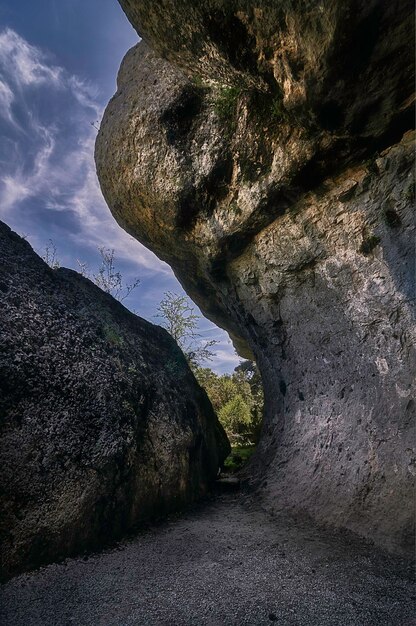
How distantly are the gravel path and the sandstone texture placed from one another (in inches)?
17.9

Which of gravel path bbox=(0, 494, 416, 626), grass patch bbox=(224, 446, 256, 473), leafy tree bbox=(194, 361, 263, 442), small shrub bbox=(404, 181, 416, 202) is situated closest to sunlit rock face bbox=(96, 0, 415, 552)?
small shrub bbox=(404, 181, 416, 202)

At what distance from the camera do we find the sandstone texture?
4004 millimetres

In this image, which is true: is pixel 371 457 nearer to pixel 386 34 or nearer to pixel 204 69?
pixel 386 34

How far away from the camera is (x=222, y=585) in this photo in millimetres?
3613

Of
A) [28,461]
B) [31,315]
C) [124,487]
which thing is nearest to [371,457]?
[124,487]

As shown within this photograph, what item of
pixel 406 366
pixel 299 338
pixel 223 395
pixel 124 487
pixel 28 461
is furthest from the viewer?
pixel 223 395

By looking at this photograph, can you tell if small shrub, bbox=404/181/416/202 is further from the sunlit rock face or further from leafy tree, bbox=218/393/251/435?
leafy tree, bbox=218/393/251/435

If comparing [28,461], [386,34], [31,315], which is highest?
[386,34]

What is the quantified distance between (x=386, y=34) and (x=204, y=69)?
257 centimetres

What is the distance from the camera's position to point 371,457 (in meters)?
4.74

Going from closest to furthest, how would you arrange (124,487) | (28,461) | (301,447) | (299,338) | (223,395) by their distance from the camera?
(28,461) → (124,487) → (301,447) → (299,338) → (223,395)

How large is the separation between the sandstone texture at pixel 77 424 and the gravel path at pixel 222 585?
17.9 inches

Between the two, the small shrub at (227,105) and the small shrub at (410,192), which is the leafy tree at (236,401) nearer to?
the small shrub at (410,192)

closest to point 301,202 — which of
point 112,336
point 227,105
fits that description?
point 227,105
